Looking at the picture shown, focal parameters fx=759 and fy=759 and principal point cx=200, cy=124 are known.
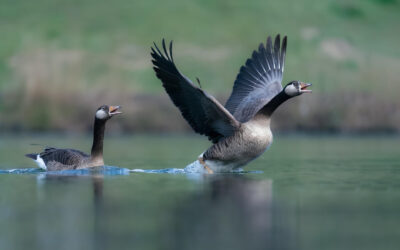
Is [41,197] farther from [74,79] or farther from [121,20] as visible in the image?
[121,20]

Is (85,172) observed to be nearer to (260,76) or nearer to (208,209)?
(260,76)

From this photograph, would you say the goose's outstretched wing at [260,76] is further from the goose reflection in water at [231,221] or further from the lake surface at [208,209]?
the goose reflection in water at [231,221]

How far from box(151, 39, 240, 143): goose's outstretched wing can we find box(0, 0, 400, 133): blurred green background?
54.0ft

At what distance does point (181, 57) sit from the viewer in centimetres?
5047

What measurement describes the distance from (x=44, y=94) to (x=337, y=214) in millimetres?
24706

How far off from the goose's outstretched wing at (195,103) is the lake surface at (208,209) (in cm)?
107

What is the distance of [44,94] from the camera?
31828mm

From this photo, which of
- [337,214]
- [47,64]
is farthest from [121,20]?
[337,214]

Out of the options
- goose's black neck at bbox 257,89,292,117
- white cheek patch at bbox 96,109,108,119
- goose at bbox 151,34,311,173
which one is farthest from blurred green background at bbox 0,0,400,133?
goose's black neck at bbox 257,89,292,117

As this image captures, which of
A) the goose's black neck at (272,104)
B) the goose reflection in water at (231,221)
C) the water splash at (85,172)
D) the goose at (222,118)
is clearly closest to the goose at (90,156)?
the water splash at (85,172)

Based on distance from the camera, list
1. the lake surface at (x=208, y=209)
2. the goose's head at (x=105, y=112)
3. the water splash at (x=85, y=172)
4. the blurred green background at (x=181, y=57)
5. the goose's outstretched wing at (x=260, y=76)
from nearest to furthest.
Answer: the lake surface at (x=208, y=209)
the water splash at (x=85, y=172)
the goose's head at (x=105, y=112)
the goose's outstretched wing at (x=260, y=76)
the blurred green background at (x=181, y=57)

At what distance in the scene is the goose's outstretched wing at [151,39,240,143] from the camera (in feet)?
42.6

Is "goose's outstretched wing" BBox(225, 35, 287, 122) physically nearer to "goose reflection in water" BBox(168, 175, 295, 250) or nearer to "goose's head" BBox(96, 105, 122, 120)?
"goose's head" BBox(96, 105, 122, 120)

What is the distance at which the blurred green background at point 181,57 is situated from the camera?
102 feet
